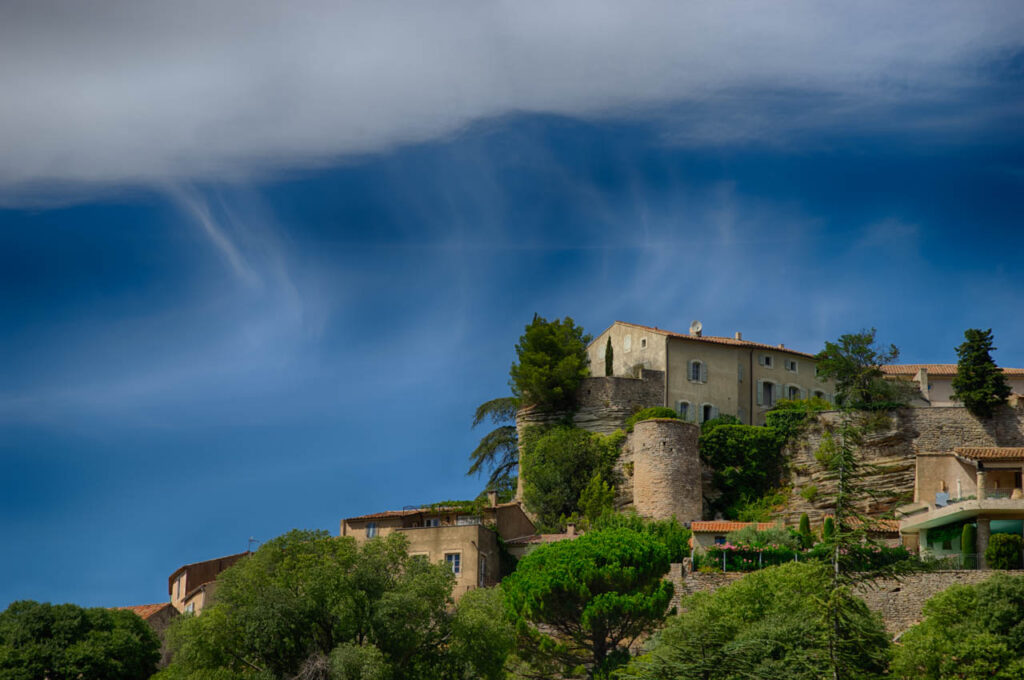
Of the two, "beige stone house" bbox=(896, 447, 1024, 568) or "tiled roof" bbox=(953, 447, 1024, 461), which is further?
"tiled roof" bbox=(953, 447, 1024, 461)

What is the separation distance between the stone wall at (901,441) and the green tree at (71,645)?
29.3m

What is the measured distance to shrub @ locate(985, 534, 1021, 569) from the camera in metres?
47.1

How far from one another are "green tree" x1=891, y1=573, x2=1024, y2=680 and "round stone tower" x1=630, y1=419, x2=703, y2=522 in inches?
756

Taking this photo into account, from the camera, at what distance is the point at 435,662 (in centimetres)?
4050

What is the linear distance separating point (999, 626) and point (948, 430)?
26.2m

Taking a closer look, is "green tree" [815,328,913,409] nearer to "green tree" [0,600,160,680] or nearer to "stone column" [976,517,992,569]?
"stone column" [976,517,992,569]

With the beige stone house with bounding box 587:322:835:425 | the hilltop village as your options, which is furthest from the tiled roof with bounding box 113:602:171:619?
the beige stone house with bounding box 587:322:835:425

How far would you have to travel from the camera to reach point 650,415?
62.6 m

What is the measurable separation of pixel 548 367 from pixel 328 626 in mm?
25755

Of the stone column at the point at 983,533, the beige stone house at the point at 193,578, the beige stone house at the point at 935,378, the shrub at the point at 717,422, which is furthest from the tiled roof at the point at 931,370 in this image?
the beige stone house at the point at 193,578

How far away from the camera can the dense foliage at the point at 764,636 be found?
3025 cm

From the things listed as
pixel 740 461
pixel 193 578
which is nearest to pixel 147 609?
pixel 193 578

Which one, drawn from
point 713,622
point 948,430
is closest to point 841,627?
point 713,622

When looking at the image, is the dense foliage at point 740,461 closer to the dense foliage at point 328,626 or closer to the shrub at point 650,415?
the shrub at point 650,415
